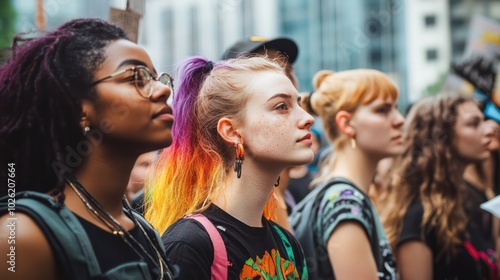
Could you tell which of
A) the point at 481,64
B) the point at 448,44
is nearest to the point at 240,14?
the point at 448,44

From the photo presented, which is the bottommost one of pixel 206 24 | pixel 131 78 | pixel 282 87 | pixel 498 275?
pixel 206 24

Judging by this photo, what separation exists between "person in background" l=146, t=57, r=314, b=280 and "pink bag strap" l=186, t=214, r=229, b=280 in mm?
23

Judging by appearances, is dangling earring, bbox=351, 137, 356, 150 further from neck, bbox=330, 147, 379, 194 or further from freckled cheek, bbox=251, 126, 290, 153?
freckled cheek, bbox=251, 126, 290, 153

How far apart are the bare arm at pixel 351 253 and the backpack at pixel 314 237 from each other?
74mm

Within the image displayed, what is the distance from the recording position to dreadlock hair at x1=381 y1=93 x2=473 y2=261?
5.26 metres

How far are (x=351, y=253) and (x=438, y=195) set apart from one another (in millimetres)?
1660

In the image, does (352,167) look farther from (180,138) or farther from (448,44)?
(448,44)

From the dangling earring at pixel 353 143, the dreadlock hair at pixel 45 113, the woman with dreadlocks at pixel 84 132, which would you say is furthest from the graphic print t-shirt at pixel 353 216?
the dreadlock hair at pixel 45 113

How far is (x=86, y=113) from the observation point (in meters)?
2.31

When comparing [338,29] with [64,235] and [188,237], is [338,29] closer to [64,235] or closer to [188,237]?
[188,237]

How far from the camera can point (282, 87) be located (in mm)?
3279

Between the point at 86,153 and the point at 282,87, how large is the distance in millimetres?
1135

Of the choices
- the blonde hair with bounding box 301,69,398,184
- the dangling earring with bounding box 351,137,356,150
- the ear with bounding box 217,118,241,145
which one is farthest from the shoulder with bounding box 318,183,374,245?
the ear with bounding box 217,118,241,145

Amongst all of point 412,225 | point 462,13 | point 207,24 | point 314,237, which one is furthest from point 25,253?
point 207,24
